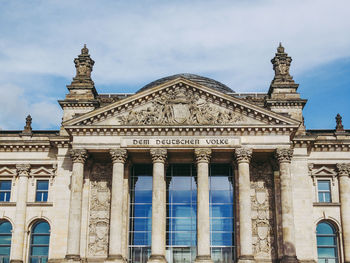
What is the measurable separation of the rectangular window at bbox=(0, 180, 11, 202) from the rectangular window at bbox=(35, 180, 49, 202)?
248 cm

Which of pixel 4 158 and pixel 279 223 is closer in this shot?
pixel 279 223

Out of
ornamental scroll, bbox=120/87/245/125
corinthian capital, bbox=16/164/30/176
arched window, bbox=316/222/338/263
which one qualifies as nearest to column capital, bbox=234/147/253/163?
ornamental scroll, bbox=120/87/245/125

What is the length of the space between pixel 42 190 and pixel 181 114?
1367cm

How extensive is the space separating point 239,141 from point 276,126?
3.03 meters

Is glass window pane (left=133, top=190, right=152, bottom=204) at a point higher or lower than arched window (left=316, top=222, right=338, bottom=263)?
higher

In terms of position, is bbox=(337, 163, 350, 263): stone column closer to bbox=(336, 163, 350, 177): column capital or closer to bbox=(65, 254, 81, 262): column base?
bbox=(336, 163, 350, 177): column capital

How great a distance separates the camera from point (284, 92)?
4875 centimetres

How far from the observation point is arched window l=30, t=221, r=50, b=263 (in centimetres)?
4650

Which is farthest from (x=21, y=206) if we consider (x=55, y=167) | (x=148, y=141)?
(x=148, y=141)

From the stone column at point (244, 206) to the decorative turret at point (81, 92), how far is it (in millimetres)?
13493

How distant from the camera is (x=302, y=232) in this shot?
145ft

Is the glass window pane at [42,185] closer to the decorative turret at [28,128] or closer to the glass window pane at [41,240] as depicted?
the glass window pane at [41,240]

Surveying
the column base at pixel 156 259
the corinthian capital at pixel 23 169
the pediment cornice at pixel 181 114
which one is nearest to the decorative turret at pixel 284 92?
the pediment cornice at pixel 181 114

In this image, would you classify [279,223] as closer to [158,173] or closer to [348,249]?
[348,249]
